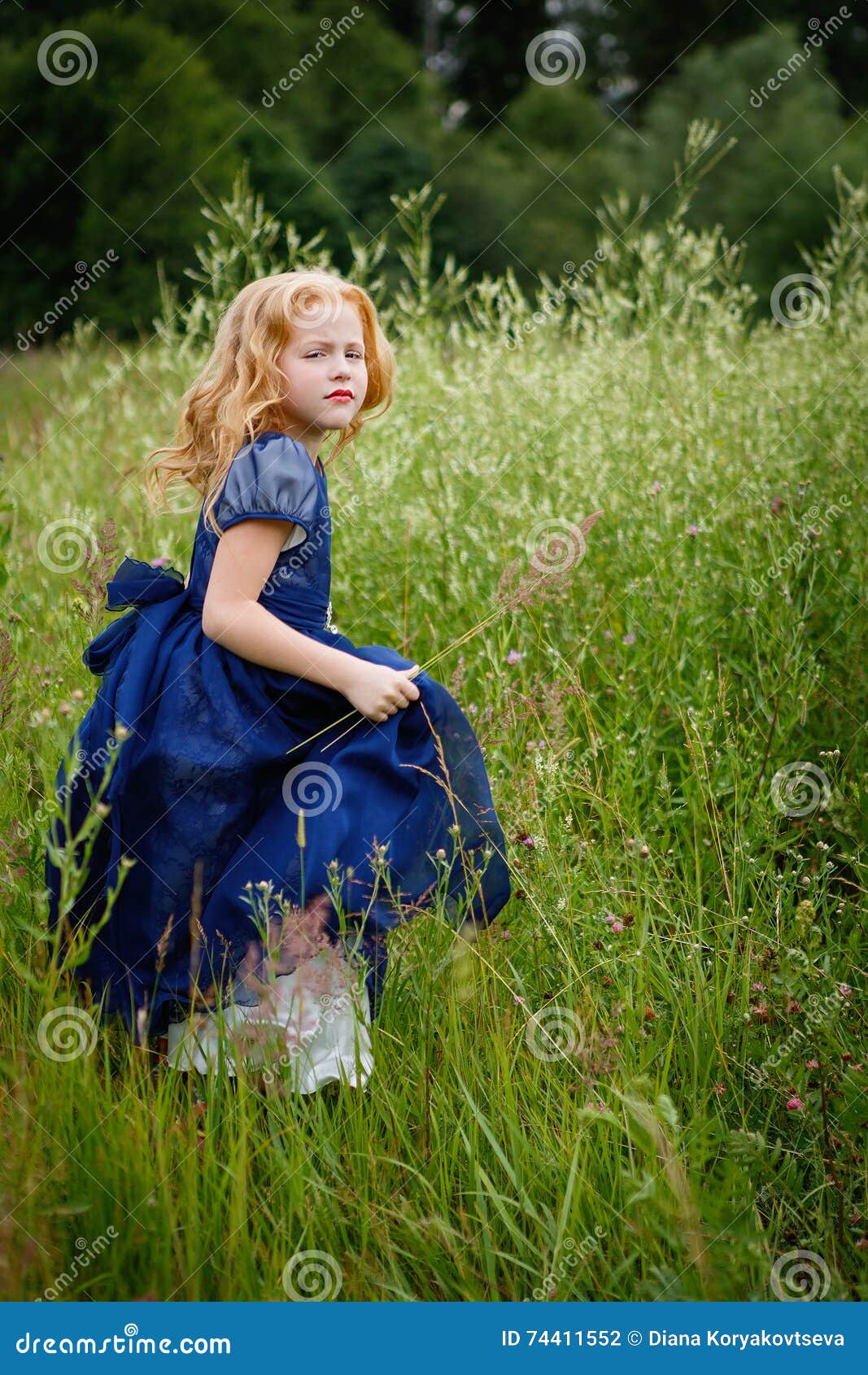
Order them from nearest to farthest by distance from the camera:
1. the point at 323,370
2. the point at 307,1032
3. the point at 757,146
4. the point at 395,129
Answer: the point at 307,1032, the point at 323,370, the point at 395,129, the point at 757,146

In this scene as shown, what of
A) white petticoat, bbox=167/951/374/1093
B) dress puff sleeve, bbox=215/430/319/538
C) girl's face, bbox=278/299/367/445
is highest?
girl's face, bbox=278/299/367/445

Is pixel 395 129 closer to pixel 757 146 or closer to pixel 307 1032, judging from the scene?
pixel 757 146

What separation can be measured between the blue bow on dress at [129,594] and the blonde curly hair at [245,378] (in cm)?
16

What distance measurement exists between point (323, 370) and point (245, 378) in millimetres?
146

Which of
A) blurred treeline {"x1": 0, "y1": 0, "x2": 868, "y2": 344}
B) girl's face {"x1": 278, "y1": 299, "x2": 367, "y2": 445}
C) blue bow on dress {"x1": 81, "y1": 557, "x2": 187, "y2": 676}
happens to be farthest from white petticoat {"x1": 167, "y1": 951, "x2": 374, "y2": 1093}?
blurred treeline {"x1": 0, "y1": 0, "x2": 868, "y2": 344}

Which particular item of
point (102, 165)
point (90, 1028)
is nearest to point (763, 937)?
point (90, 1028)

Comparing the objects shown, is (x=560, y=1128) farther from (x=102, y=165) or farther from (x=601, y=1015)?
(x=102, y=165)

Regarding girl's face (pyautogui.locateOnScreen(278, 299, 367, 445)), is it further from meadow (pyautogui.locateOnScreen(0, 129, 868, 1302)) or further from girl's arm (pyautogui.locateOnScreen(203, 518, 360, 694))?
meadow (pyautogui.locateOnScreen(0, 129, 868, 1302))

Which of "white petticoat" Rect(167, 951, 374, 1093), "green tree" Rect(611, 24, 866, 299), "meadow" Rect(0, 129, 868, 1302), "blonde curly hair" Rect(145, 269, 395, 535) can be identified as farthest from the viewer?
"green tree" Rect(611, 24, 866, 299)

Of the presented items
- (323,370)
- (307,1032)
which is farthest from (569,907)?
(323,370)

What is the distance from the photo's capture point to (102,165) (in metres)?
13.1

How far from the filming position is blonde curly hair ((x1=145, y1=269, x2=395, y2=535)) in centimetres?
192

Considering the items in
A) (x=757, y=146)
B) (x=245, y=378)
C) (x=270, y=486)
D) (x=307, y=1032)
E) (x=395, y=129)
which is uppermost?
(x=757, y=146)

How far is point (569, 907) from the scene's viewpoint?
1997 millimetres
